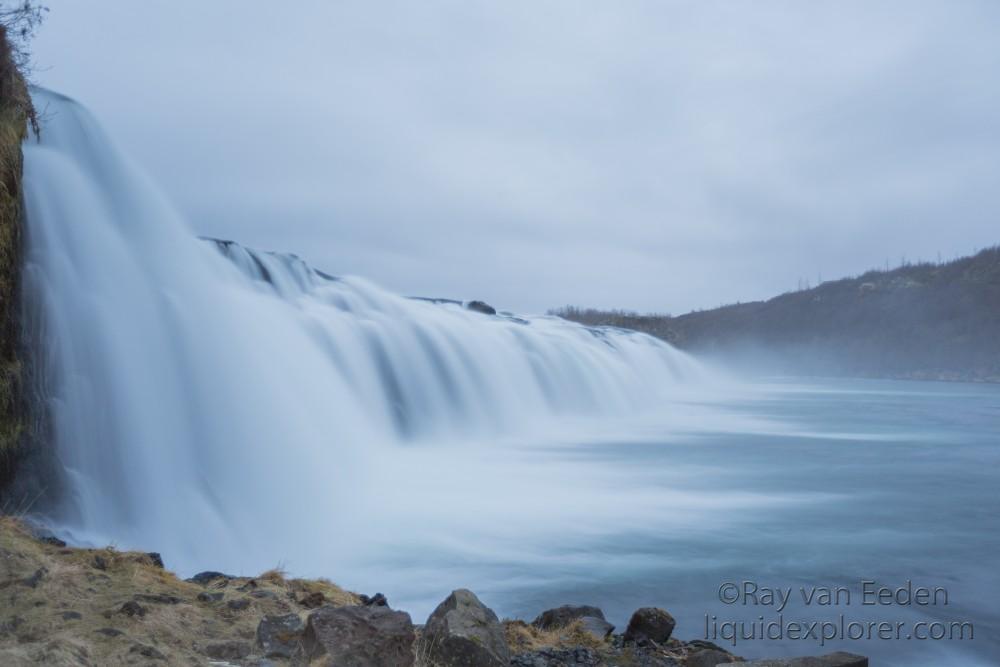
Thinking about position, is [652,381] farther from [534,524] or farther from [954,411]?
[534,524]

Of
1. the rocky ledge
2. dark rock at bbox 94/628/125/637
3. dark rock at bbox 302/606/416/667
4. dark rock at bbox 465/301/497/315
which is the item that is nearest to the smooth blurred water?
the rocky ledge

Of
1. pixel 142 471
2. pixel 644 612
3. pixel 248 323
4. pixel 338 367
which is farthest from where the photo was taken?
pixel 338 367

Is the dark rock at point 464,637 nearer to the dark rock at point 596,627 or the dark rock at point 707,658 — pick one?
the dark rock at point 596,627

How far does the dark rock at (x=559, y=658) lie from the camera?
4.11 meters

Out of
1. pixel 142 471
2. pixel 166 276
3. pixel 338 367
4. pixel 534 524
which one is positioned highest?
pixel 166 276

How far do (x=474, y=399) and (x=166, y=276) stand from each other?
9.04 metres

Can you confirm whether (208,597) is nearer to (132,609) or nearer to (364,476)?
(132,609)

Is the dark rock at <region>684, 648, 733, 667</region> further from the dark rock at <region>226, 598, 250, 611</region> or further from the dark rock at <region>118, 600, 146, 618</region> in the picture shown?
the dark rock at <region>118, 600, 146, 618</region>

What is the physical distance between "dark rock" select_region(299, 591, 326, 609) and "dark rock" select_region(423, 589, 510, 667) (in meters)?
0.95

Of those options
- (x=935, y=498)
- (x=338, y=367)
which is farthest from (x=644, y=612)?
(x=338, y=367)

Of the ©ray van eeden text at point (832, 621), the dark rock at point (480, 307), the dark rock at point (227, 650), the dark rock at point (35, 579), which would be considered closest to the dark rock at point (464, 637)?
the dark rock at point (227, 650)

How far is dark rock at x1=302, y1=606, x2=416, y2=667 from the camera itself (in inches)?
136

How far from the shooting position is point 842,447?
17.0 meters

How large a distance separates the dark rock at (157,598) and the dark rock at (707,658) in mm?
2941
